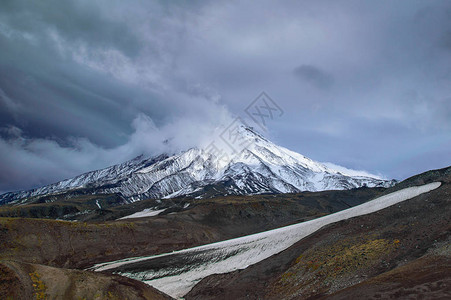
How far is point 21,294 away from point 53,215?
197 m

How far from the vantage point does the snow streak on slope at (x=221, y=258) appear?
4444 centimetres

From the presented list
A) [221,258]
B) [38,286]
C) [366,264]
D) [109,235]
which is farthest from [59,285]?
[109,235]

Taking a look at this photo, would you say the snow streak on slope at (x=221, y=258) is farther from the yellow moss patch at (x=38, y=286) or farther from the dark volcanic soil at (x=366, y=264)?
the yellow moss patch at (x=38, y=286)

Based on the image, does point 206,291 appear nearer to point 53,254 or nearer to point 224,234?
point 53,254

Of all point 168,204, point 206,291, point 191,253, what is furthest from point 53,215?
point 206,291

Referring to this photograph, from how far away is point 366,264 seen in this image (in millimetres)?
24578

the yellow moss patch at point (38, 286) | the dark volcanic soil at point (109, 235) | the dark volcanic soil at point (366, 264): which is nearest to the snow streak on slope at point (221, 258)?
the dark volcanic soil at point (366, 264)

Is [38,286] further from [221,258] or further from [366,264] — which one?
[221,258]

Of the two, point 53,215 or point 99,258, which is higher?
point 53,215

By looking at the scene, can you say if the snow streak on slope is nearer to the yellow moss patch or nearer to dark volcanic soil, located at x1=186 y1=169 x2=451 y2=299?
dark volcanic soil, located at x1=186 y1=169 x2=451 y2=299

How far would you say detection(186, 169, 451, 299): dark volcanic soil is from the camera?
59.5 ft

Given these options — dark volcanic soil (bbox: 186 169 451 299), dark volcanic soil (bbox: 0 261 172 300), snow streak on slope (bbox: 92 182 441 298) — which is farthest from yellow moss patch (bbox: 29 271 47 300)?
snow streak on slope (bbox: 92 182 441 298)

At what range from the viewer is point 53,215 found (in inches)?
7288

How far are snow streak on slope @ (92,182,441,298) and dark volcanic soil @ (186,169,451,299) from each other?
15.6 ft
